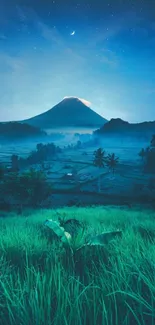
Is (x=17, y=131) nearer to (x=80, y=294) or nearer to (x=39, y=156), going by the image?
(x=39, y=156)

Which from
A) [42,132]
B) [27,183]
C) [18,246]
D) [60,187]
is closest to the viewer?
[18,246]

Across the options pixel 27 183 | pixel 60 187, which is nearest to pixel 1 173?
pixel 27 183

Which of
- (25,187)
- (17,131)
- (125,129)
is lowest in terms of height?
(25,187)

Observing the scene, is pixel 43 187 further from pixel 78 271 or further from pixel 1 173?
pixel 78 271

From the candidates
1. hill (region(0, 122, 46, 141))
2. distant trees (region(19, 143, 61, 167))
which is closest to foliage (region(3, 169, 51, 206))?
distant trees (region(19, 143, 61, 167))

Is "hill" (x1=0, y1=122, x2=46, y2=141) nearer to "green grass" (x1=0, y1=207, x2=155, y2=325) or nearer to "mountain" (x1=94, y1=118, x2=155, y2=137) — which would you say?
"mountain" (x1=94, y1=118, x2=155, y2=137)

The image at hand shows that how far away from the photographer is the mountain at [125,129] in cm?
16523

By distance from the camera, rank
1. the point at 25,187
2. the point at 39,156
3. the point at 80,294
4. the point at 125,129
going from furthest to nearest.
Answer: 1. the point at 125,129
2. the point at 39,156
3. the point at 25,187
4. the point at 80,294

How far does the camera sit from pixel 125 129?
180500 millimetres

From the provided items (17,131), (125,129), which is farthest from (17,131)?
(125,129)

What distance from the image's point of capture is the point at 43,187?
32438 millimetres

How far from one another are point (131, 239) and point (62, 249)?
608 millimetres

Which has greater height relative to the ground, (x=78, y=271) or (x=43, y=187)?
(x=78, y=271)

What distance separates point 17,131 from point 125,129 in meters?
97.5
